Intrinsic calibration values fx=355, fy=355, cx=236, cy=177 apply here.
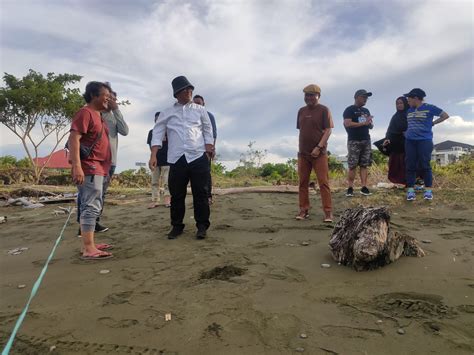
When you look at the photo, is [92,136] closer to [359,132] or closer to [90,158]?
[90,158]

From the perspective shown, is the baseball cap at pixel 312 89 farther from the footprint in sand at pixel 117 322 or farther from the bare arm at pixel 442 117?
the footprint in sand at pixel 117 322

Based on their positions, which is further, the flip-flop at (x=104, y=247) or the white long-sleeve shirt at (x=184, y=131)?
the white long-sleeve shirt at (x=184, y=131)

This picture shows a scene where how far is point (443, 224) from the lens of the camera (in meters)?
3.95

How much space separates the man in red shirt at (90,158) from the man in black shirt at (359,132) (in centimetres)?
385

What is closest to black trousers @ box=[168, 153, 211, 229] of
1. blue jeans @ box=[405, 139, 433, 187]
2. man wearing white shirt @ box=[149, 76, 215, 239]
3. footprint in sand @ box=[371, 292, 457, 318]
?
man wearing white shirt @ box=[149, 76, 215, 239]

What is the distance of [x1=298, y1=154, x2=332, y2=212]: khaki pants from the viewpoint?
170 inches

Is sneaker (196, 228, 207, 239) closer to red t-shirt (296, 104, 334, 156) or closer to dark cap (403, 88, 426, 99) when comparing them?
red t-shirt (296, 104, 334, 156)

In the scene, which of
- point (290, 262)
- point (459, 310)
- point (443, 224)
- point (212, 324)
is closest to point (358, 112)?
point (443, 224)

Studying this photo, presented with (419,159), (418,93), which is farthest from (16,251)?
(418,93)

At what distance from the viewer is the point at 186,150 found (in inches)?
150

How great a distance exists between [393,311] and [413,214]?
9.82 feet

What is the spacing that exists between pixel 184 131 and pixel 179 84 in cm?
50

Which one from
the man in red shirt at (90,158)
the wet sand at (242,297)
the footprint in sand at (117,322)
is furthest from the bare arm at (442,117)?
the footprint in sand at (117,322)

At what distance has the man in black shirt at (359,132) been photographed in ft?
18.5
